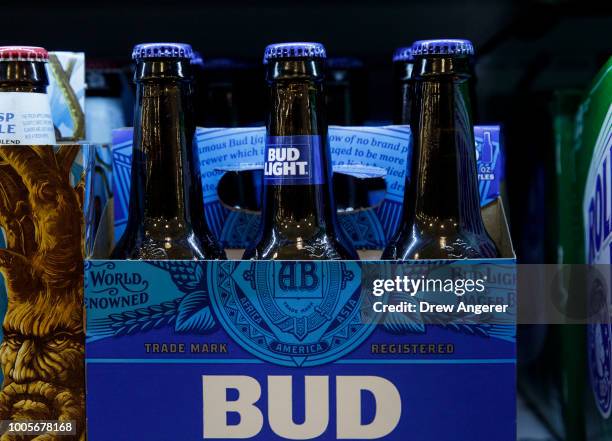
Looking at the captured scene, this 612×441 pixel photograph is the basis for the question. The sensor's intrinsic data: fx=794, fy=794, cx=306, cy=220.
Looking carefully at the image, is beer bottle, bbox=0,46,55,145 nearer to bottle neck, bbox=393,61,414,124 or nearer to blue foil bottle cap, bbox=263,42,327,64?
blue foil bottle cap, bbox=263,42,327,64

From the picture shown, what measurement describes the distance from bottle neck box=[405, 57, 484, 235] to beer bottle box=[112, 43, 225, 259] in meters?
0.29

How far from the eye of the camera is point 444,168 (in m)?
0.95

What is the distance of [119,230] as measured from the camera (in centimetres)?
114

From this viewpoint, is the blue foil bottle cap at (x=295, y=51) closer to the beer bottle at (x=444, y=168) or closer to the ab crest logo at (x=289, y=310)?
the beer bottle at (x=444, y=168)

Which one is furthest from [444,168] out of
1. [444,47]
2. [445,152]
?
[444,47]

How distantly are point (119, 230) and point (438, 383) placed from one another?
21.0 inches

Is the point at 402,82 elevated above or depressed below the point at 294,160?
above

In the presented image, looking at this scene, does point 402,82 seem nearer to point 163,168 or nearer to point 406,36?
point 406,36

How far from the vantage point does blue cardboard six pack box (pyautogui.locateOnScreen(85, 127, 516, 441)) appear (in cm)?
82

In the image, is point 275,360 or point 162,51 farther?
point 162,51

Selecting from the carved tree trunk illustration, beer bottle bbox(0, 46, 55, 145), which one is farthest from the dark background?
the carved tree trunk illustration

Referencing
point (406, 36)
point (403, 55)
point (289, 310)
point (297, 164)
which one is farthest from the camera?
point (406, 36)

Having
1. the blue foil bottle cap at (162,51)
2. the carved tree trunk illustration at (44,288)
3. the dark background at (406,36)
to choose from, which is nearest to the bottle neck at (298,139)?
the blue foil bottle cap at (162,51)

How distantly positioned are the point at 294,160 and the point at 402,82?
365 mm
